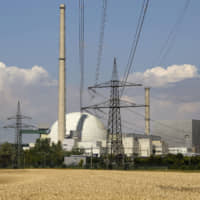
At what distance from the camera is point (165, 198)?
863 inches

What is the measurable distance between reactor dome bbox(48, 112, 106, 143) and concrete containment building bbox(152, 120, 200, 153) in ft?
88.4

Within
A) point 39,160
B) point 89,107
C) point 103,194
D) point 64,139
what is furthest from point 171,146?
point 103,194

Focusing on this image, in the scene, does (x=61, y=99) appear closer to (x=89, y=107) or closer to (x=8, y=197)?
(x=89, y=107)

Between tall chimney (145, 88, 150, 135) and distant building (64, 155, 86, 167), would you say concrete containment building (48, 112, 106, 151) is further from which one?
distant building (64, 155, 86, 167)

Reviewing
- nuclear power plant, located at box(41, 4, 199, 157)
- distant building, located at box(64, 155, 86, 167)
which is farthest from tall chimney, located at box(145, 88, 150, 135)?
distant building, located at box(64, 155, 86, 167)

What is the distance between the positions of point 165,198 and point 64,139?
105 metres

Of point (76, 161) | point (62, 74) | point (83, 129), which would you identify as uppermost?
point (62, 74)

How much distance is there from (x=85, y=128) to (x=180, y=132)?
3490 cm

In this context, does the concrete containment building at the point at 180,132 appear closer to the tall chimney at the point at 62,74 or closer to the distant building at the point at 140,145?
the distant building at the point at 140,145

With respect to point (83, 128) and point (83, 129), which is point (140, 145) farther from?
point (83, 128)

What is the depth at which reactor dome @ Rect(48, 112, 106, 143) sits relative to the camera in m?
143

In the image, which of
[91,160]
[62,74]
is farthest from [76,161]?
[62,74]

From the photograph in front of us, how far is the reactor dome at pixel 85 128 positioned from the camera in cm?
14262

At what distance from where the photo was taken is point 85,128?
144 m
